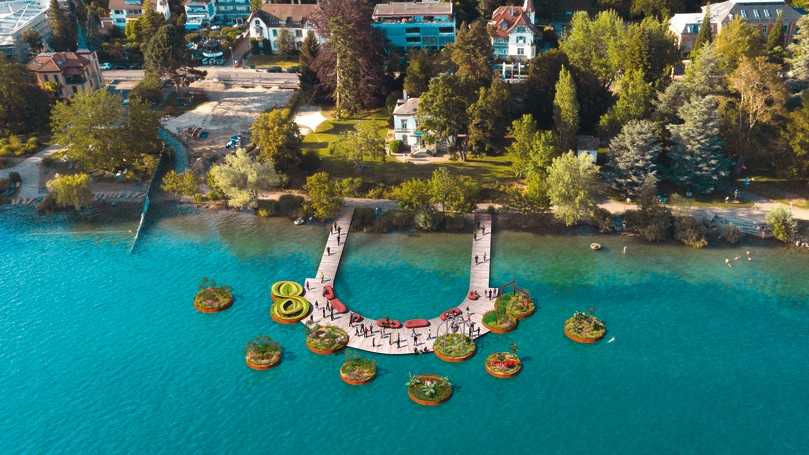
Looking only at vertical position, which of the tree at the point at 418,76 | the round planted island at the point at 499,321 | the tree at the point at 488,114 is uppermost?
the tree at the point at 418,76

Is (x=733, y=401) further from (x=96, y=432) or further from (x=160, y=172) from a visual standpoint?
(x=160, y=172)

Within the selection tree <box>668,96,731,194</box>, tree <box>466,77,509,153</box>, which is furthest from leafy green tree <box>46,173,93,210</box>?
tree <box>668,96,731,194</box>

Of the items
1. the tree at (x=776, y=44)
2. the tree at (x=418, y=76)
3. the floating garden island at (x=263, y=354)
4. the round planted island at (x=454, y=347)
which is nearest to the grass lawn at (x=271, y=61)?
the tree at (x=418, y=76)

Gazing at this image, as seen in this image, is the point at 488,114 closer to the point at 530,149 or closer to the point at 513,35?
the point at 530,149

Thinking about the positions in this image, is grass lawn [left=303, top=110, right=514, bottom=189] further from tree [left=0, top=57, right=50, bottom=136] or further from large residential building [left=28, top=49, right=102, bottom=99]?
tree [left=0, top=57, right=50, bottom=136]

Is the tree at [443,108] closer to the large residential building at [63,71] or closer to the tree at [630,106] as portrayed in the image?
the tree at [630,106]

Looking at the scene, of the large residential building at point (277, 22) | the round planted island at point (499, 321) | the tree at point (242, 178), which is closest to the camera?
the round planted island at point (499, 321)

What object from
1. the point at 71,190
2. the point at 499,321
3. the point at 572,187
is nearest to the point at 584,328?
the point at 499,321
